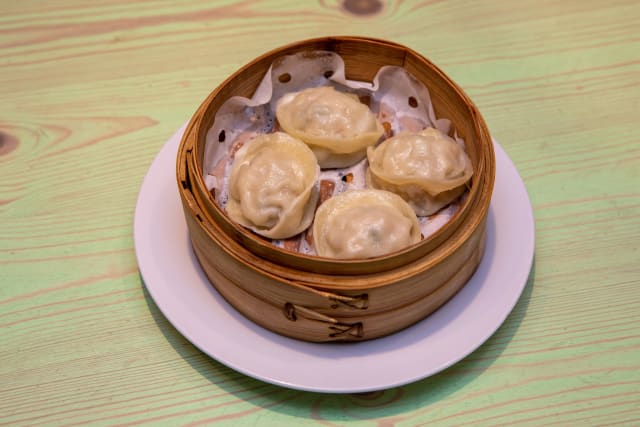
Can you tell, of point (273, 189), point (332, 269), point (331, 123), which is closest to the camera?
point (332, 269)

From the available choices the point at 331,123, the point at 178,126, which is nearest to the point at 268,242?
the point at 331,123

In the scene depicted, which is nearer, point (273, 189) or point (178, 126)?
point (273, 189)

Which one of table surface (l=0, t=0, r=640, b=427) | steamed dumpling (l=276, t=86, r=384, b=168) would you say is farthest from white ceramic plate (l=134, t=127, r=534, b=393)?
steamed dumpling (l=276, t=86, r=384, b=168)

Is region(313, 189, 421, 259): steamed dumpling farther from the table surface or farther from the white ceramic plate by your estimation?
the table surface

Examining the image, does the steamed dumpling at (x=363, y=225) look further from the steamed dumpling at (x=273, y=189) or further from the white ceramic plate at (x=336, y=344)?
the white ceramic plate at (x=336, y=344)

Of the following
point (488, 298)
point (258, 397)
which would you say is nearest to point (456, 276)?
point (488, 298)

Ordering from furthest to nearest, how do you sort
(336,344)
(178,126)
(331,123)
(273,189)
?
1. (178,126)
2. (331,123)
3. (273,189)
4. (336,344)

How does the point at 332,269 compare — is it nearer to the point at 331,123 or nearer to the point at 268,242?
the point at 268,242

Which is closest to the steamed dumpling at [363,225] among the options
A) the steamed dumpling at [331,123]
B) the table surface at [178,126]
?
the steamed dumpling at [331,123]
